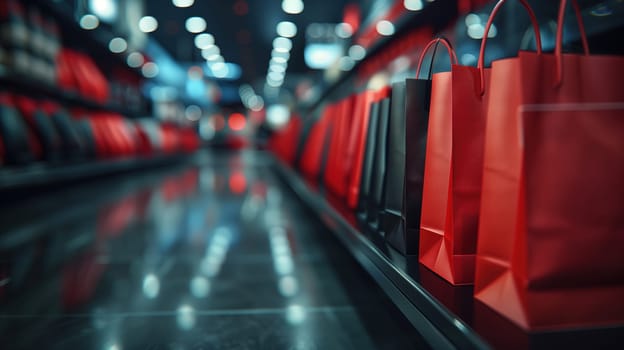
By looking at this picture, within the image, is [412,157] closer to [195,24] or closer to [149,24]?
[195,24]

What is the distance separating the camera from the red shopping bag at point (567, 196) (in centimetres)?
57

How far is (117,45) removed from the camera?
5547 millimetres

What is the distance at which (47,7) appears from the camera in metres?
3.50

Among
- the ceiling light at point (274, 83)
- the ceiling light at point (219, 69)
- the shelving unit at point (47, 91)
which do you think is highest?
the ceiling light at point (274, 83)

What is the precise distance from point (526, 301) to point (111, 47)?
227 inches

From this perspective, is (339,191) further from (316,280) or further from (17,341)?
(17,341)

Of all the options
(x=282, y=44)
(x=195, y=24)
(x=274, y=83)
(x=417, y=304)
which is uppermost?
(x=274, y=83)

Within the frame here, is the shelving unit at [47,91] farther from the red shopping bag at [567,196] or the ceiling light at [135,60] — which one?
the red shopping bag at [567,196]

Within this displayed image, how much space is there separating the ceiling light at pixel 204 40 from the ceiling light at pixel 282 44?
2102 millimetres

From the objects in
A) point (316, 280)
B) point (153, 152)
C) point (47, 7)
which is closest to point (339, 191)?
point (316, 280)

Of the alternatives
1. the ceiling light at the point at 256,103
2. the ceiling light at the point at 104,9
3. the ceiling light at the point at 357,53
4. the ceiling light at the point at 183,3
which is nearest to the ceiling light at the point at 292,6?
the ceiling light at the point at 183,3

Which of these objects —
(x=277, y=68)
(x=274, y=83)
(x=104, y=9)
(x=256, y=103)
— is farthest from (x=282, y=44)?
(x=256, y=103)

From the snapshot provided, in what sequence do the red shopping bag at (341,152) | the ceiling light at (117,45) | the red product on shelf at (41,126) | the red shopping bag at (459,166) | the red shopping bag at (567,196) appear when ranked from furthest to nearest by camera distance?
the ceiling light at (117,45) → the red product on shelf at (41,126) → the red shopping bag at (341,152) → the red shopping bag at (459,166) → the red shopping bag at (567,196)

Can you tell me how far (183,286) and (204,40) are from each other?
13274 mm
